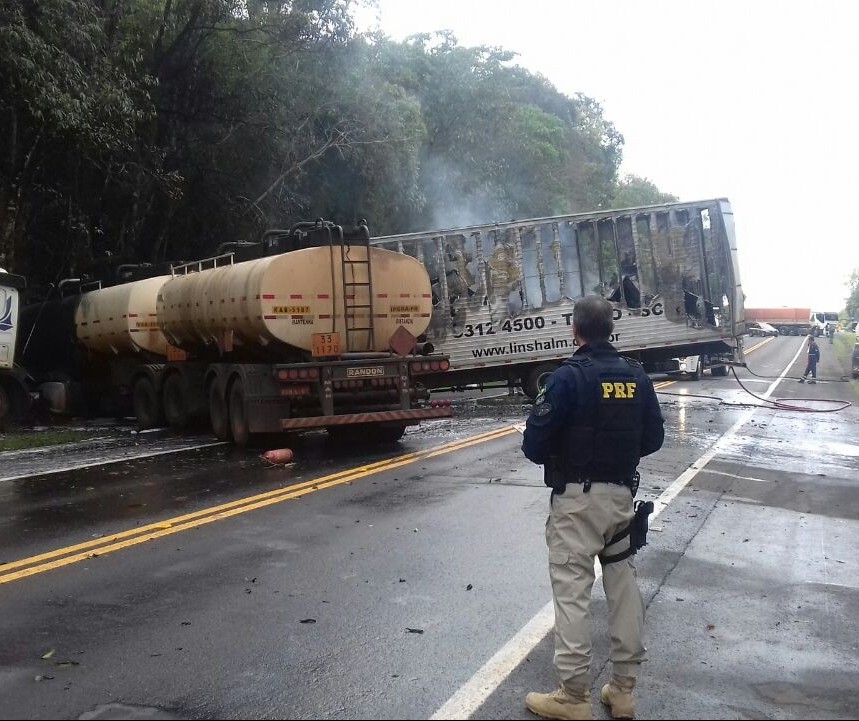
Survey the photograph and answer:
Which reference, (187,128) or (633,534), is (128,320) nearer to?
(187,128)

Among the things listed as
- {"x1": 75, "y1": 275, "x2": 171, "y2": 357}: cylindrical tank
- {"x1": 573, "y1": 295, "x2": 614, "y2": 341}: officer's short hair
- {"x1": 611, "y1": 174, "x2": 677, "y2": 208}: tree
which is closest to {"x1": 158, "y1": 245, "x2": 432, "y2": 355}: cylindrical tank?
{"x1": 75, "y1": 275, "x2": 171, "y2": 357}: cylindrical tank

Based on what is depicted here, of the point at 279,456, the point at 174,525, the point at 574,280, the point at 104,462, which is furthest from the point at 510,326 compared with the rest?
the point at 174,525

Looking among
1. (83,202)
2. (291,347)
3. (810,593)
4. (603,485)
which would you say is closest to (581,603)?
(603,485)

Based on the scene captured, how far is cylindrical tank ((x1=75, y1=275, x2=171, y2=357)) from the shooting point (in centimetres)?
1767

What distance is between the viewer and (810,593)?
20.8 ft

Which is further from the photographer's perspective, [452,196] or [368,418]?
[452,196]

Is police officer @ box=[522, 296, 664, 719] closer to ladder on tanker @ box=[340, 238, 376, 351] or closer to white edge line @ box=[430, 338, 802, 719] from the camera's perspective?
white edge line @ box=[430, 338, 802, 719]

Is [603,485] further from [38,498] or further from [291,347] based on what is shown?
[291,347]

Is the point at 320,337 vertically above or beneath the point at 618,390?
above

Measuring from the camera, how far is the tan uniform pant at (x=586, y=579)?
4238 mm

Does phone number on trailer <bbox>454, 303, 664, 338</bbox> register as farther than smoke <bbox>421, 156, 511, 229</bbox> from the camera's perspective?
No

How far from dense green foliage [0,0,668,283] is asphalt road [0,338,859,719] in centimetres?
888

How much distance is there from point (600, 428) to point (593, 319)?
0.53m

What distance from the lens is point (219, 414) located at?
14.2 m
